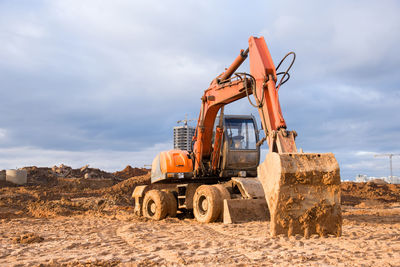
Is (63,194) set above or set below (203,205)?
above

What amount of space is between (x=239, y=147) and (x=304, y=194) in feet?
14.6

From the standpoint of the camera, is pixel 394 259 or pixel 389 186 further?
pixel 389 186


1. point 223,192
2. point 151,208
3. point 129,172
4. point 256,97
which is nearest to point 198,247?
point 223,192

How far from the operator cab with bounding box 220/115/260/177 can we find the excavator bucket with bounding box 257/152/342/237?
4.12 m

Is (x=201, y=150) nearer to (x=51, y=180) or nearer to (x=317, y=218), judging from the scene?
(x=317, y=218)

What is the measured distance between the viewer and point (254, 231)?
25.2 feet

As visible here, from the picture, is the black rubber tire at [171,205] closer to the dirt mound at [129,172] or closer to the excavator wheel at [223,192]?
the excavator wheel at [223,192]

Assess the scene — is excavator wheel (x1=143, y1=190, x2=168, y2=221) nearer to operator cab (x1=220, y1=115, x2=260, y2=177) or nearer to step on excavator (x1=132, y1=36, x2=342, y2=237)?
step on excavator (x1=132, y1=36, x2=342, y2=237)

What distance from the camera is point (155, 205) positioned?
11.9 metres

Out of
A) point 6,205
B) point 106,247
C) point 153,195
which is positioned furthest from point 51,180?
point 106,247

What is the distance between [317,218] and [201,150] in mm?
5160

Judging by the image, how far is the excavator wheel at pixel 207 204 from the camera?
9523 mm

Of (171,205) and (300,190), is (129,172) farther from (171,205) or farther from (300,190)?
(300,190)

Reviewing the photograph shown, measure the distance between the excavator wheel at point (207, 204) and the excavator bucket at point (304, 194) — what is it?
2.98 meters
